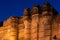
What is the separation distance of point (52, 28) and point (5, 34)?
262 inches

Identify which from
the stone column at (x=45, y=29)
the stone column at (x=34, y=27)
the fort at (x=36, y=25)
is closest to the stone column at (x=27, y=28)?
the fort at (x=36, y=25)

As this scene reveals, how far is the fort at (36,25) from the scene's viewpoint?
965 inches

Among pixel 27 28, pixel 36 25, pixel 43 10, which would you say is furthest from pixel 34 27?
pixel 43 10

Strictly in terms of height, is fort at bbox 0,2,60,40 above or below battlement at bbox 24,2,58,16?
below

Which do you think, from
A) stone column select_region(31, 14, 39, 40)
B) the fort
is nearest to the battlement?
the fort

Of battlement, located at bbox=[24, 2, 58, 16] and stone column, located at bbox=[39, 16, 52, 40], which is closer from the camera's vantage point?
stone column, located at bbox=[39, 16, 52, 40]

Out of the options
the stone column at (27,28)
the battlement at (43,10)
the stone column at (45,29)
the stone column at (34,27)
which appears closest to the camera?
the stone column at (45,29)

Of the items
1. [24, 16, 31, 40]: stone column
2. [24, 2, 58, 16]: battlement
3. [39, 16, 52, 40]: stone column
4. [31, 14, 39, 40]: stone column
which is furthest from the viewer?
[24, 16, 31, 40]: stone column

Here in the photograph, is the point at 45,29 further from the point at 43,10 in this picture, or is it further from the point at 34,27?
the point at 43,10

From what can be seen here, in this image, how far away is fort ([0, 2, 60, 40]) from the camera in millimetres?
24500

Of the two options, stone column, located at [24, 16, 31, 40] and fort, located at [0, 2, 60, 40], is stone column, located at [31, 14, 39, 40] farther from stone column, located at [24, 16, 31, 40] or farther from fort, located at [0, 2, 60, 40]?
stone column, located at [24, 16, 31, 40]

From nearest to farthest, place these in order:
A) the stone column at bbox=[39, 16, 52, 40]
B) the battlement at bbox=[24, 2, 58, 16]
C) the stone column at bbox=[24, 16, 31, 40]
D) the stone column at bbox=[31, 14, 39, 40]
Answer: the stone column at bbox=[39, 16, 52, 40] → the battlement at bbox=[24, 2, 58, 16] → the stone column at bbox=[31, 14, 39, 40] → the stone column at bbox=[24, 16, 31, 40]

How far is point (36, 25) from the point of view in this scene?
1001 inches

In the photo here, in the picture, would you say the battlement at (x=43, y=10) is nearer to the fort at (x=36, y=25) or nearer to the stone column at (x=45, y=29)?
the fort at (x=36, y=25)
